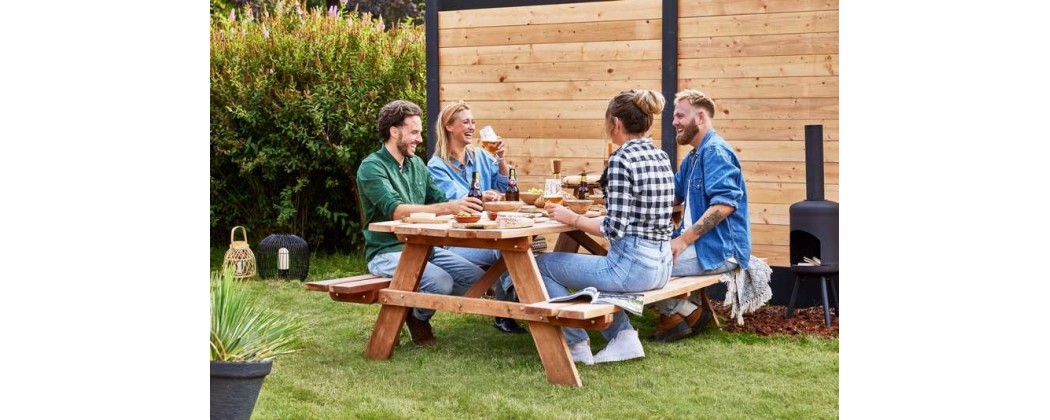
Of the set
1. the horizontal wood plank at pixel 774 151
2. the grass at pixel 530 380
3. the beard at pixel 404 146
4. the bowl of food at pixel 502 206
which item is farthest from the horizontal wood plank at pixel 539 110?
the bowl of food at pixel 502 206

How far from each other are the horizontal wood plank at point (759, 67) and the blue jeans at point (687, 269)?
1548 millimetres

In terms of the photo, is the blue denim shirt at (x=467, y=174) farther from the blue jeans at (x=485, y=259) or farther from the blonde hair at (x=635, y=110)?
the blonde hair at (x=635, y=110)

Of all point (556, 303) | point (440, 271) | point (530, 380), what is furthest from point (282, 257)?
point (556, 303)

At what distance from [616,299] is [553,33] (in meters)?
3.18

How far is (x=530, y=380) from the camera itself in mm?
4824

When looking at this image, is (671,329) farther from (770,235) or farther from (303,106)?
(303,106)

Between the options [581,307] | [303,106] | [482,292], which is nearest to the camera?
[581,307]

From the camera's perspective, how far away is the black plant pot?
353cm

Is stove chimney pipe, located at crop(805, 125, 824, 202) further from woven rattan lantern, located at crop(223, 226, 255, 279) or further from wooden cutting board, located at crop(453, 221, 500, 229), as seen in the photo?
woven rattan lantern, located at crop(223, 226, 255, 279)

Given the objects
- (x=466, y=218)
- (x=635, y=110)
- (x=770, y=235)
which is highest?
(x=635, y=110)

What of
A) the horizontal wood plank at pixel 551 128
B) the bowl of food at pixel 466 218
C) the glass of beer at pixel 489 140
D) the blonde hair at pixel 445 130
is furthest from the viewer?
the horizontal wood plank at pixel 551 128

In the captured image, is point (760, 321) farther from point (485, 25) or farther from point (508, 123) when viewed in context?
point (485, 25)

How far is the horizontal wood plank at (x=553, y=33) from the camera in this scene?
7246 millimetres
